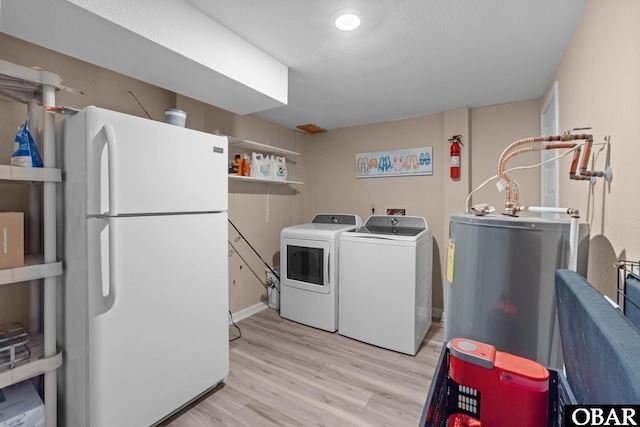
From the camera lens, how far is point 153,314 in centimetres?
155

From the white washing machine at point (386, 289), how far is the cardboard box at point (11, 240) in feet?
7.15

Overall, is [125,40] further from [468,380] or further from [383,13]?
[468,380]

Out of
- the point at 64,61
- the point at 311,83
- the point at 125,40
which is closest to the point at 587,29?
the point at 311,83

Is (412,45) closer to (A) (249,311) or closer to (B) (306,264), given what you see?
(B) (306,264)

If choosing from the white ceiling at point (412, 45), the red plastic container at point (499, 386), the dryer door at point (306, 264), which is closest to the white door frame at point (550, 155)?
the white ceiling at point (412, 45)

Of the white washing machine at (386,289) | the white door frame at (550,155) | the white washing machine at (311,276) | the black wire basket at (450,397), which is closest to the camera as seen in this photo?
the black wire basket at (450,397)

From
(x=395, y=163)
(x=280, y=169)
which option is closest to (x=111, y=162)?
(x=280, y=169)

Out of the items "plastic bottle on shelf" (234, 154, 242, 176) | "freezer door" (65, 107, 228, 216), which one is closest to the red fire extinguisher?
"plastic bottle on shelf" (234, 154, 242, 176)

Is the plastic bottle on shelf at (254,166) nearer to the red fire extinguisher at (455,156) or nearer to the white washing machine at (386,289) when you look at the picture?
the white washing machine at (386,289)

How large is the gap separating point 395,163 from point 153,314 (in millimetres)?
2905

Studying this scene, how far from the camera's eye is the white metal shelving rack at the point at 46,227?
1.38 metres

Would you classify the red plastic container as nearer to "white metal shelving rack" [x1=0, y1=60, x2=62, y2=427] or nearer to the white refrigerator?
the white refrigerator

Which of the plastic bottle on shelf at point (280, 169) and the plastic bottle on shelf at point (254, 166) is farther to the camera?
the plastic bottle on shelf at point (280, 169)

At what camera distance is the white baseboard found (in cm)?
308
